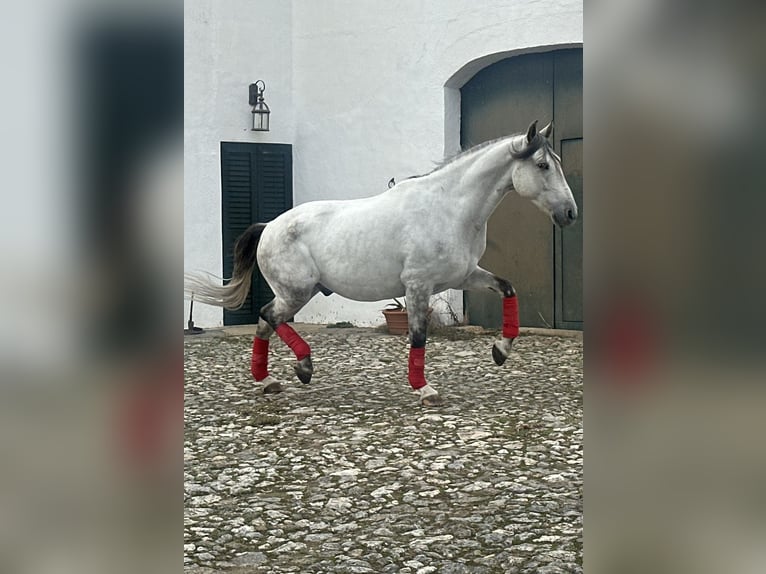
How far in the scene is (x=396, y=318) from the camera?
8.34m

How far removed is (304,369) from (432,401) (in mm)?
911

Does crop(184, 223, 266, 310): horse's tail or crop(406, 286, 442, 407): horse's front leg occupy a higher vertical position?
crop(184, 223, 266, 310): horse's tail

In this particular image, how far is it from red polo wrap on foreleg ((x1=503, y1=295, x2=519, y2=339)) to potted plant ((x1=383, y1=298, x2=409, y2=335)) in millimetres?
3224

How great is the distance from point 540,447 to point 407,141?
5.46 metres

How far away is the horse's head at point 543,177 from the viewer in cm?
471

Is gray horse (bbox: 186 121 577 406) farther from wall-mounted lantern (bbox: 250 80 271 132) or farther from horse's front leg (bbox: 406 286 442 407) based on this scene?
wall-mounted lantern (bbox: 250 80 271 132)

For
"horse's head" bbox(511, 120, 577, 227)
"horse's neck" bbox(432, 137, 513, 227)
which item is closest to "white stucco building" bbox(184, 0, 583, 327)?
"horse's neck" bbox(432, 137, 513, 227)

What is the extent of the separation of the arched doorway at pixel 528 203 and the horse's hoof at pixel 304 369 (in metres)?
3.02

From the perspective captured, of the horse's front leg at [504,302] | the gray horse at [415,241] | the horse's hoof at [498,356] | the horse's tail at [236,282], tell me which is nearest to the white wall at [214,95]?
the horse's tail at [236,282]

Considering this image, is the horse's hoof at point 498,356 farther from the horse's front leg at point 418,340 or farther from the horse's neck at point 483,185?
the horse's neck at point 483,185

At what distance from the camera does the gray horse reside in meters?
4.78

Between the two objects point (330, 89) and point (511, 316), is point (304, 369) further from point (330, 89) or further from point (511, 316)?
point (330, 89)
